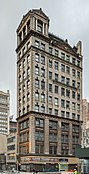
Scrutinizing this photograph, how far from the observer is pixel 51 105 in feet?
305

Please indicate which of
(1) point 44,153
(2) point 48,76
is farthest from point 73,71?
(1) point 44,153

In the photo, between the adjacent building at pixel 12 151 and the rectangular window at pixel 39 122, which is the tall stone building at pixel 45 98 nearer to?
the rectangular window at pixel 39 122

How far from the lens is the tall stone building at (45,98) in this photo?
284 ft

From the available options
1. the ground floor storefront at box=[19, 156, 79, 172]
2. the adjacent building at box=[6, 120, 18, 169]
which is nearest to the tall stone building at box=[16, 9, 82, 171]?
the ground floor storefront at box=[19, 156, 79, 172]

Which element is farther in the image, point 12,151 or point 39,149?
point 12,151

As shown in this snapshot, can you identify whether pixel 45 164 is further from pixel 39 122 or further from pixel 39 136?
pixel 39 122

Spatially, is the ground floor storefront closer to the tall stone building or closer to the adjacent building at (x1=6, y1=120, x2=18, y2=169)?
the tall stone building

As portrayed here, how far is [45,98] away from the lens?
298 feet

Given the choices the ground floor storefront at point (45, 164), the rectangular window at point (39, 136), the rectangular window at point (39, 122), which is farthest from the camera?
the rectangular window at point (39, 122)

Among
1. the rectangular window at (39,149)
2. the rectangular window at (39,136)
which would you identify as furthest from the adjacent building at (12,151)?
the rectangular window at (39,136)

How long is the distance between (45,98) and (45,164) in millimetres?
18428

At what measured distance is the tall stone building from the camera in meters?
86.5

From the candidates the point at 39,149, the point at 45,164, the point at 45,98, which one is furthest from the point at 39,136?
the point at 45,98

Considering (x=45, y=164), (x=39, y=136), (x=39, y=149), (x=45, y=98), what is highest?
(x=45, y=98)
